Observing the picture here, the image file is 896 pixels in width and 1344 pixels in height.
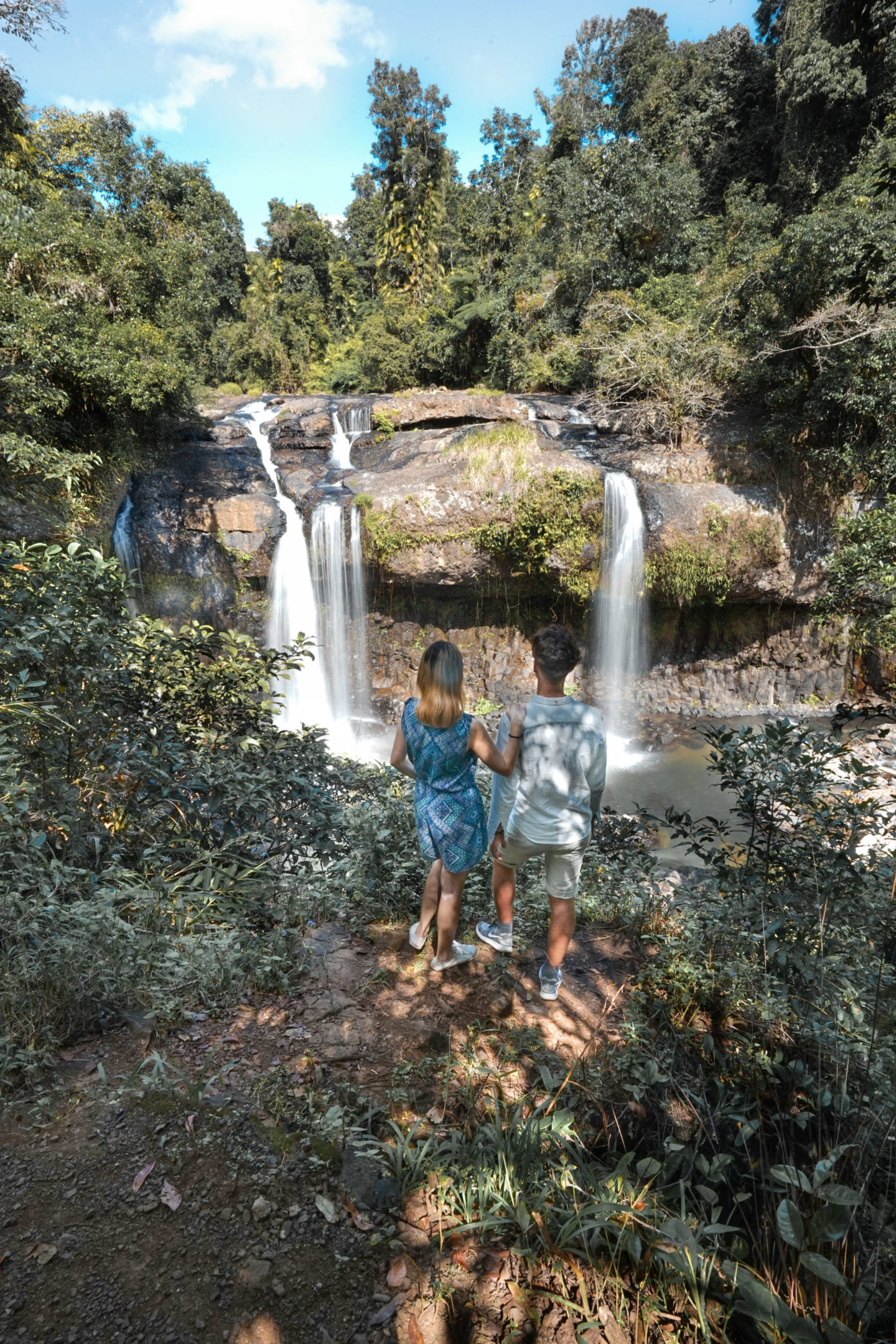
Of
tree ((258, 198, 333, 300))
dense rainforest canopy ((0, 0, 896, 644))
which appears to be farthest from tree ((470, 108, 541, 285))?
tree ((258, 198, 333, 300))

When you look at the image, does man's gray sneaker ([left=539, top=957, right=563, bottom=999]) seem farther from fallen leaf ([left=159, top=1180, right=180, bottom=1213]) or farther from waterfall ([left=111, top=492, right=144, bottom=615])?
waterfall ([left=111, top=492, right=144, bottom=615])

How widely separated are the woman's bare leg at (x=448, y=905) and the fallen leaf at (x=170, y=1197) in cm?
140

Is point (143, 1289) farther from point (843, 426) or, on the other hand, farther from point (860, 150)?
point (860, 150)

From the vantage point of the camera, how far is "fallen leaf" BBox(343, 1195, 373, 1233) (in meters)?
1.80

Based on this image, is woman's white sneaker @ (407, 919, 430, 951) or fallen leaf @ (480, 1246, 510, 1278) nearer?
fallen leaf @ (480, 1246, 510, 1278)

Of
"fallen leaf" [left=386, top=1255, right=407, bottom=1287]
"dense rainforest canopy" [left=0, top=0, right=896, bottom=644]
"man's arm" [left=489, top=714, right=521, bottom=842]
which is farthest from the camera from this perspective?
"dense rainforest canopy" [left=0, top=0, right=896, bottom=644]

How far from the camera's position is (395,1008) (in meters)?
2.83

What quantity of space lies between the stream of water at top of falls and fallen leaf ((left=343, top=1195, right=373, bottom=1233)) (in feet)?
31.8

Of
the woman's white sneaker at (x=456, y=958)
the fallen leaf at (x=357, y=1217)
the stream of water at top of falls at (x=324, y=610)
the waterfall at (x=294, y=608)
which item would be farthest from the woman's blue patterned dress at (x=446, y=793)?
the waterfall at (x=294, y=608)

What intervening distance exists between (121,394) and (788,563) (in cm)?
1184

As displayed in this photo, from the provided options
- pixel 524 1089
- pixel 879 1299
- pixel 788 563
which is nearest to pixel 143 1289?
pixel 524 1089

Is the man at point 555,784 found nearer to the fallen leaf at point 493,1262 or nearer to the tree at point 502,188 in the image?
the fallen leaf at point 493,1262

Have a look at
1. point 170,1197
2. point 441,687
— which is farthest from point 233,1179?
point 441,687

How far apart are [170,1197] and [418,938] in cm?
153
